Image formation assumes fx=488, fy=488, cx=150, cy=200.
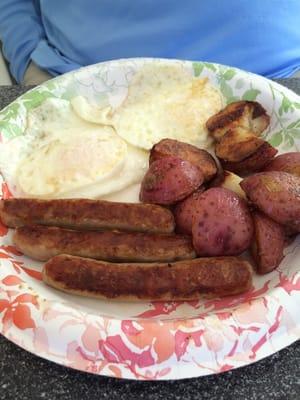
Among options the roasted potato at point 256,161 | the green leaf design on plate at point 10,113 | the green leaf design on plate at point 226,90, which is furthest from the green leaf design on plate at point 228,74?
the green leaf design on plate at point 10,113

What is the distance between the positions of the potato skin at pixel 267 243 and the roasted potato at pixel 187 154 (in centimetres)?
20

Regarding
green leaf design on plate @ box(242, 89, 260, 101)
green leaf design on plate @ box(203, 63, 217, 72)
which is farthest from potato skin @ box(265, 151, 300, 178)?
green leaf design on plate @ box(203, 63, 217, 72)

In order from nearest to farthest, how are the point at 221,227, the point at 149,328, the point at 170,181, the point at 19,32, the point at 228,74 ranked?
the point at 149,328, the point at 221,227, the point at 170,181, the point at 228,74, the point at 19,32

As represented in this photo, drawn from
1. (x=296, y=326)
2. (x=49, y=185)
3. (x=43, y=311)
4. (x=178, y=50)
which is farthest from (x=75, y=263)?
(x=178, y=50)

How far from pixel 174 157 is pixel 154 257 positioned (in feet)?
0.87

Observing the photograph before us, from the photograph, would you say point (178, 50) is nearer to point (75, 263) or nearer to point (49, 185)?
point (49, 185)

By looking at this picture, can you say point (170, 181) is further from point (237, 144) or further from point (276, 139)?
point (276, 139)

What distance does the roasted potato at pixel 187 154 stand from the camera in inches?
46.3

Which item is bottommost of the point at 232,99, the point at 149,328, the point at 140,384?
the point at 140,384

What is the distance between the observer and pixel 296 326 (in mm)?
875

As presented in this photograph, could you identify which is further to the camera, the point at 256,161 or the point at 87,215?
the point at 256,161

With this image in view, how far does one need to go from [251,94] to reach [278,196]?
499mm

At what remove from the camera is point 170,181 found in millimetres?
1101

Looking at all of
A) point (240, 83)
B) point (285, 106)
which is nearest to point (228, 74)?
point (240, 83)
